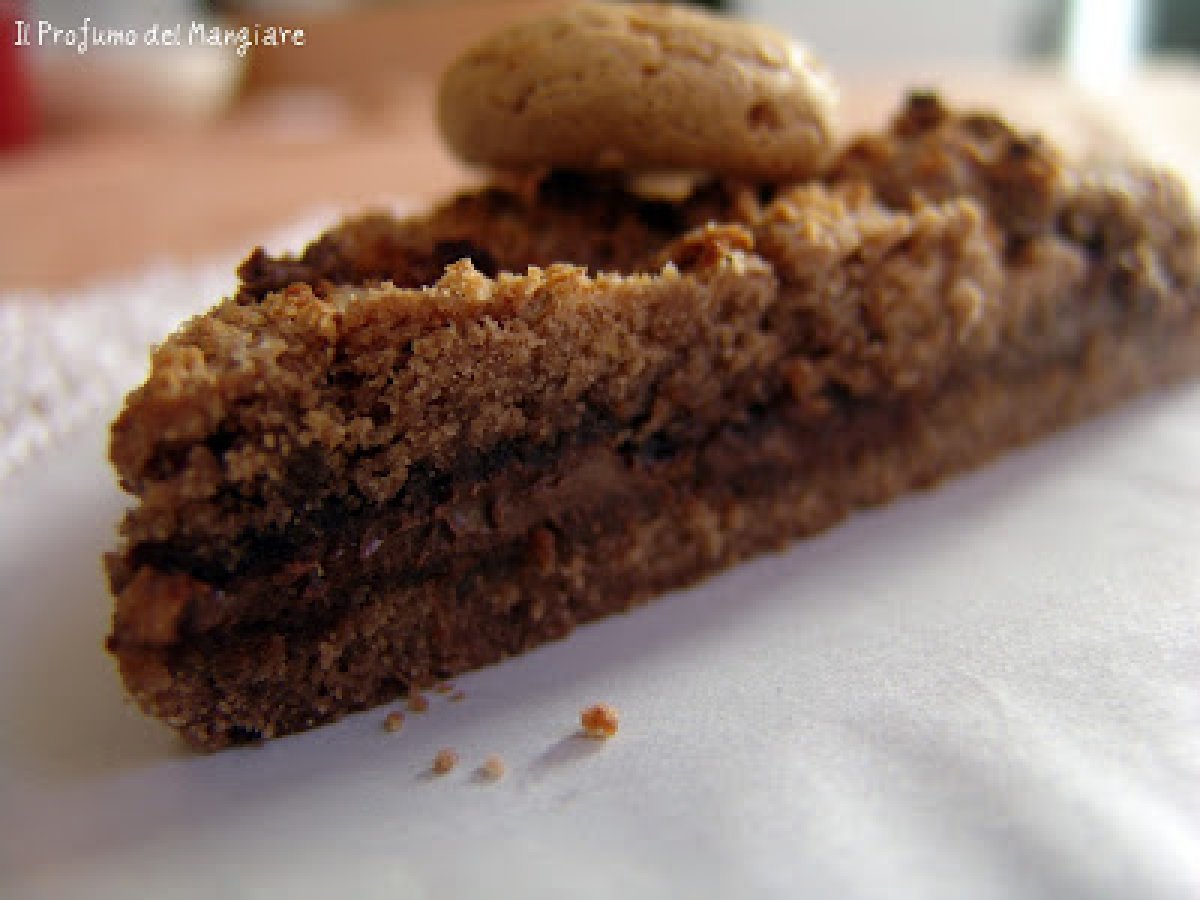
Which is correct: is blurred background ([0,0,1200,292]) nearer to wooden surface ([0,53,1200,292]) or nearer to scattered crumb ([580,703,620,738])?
wooden surface ([0,53,1200,292])

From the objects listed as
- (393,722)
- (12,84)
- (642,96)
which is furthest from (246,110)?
(393,722)

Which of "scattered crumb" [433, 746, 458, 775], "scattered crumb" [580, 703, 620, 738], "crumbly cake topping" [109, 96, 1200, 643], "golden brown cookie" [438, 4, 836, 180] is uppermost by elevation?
"golden brown cookie" [438, 4, 836, 180]

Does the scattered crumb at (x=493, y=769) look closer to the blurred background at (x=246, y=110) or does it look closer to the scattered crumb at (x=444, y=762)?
the scattered crumb at (x=444, y=762)

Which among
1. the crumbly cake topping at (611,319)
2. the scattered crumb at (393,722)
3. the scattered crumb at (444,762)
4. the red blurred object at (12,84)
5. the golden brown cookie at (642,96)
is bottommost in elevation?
the scattered crumb at (393,722)

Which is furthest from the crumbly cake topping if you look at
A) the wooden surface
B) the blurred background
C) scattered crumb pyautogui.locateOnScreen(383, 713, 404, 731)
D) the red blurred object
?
the red blurred object

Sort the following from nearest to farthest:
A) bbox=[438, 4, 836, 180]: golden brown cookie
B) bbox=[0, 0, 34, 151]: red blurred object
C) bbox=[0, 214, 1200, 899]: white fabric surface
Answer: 1. bbox=[0, 214, 1200, 899]: white fabric surface
2. bbox=[438, 4, 836, 180]: golden brown cookie
3. bbox=[0, 0, 34, 151]: red blurred object

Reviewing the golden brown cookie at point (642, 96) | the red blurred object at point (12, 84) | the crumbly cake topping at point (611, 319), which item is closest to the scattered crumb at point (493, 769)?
the crumbly cake topping at point (611, 319)

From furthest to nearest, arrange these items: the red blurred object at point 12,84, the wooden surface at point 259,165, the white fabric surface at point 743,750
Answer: the red blurred object at point 12,84, the wooden surface at point 259,165, the white fabric surface at point 743,750
